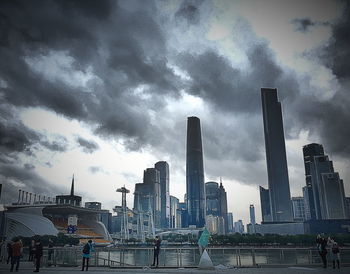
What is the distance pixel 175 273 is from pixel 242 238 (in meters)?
145

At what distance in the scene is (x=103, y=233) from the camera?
550 ft

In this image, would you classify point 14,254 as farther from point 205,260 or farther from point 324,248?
→ point 324,248

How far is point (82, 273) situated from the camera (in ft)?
Answer: 56.3

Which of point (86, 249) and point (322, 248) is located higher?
point (86, 249)

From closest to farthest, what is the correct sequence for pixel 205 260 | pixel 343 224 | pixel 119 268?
pixel 205 260, pixel 119 268, pixel 343 224

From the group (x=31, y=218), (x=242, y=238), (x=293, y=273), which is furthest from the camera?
(x=242, y=238)

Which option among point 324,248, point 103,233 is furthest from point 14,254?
point 103,233

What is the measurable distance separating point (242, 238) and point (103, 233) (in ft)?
248

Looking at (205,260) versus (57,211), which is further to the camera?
(57,211)

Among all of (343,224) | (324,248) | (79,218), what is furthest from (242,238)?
(324,248)

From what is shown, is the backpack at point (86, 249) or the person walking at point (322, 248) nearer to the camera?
the backpack at point (86, 249)

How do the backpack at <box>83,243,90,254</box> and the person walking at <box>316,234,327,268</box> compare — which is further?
the person walking at <box>316,234,327,268</box>

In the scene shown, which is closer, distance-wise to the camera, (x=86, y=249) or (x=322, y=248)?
(x=86, y=249)

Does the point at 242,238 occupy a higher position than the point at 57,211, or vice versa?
the point at 57,211
